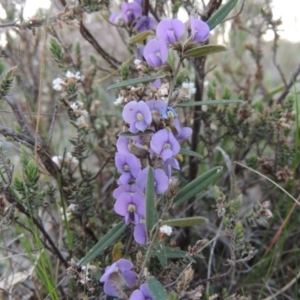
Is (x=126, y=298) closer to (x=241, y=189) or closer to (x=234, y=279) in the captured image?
(x=234, y=279)

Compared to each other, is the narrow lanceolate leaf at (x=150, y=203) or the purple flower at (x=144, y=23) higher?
the purple flower at (x=144, y=23)

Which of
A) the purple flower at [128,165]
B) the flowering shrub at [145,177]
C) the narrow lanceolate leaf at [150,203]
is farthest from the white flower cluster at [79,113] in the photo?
the narrow lanceolate leaf at [150,203]

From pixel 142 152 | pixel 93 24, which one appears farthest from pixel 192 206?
pixel 93 24

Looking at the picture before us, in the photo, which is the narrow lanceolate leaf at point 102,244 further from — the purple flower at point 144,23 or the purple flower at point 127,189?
the purple flower at point 144,23

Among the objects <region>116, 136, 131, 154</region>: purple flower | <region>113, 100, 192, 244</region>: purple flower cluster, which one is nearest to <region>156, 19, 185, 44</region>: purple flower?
<region>113, 100, 192, 244</region>: purple flower cluster

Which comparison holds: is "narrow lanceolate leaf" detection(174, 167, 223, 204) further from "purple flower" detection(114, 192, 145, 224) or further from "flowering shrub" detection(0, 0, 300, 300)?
"purple flower" detection(114, 192, 145, 224)

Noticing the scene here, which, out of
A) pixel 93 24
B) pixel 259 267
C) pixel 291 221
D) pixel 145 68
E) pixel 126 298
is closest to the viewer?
pixel 126 298

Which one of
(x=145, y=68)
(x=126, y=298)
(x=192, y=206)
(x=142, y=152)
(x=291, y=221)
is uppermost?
(x=145, y=68)
